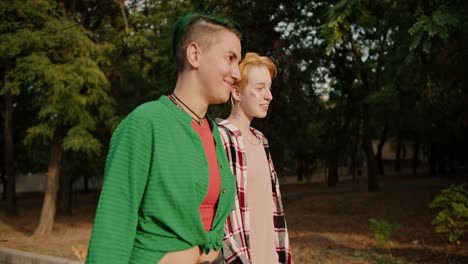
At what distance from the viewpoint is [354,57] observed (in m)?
25.0

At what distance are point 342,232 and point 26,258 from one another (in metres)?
7.71

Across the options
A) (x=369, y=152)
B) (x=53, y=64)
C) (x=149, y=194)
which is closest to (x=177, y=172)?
(x=149, y=194)

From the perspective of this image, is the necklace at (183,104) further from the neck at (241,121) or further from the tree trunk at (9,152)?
the tree trunk at (9,152)

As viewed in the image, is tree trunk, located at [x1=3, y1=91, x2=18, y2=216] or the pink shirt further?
tree trunk, located at [x1=3, y1=91, x2=18, y2=216]

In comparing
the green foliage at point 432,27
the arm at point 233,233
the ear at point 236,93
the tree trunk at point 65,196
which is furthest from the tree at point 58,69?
the arm at point 233,233

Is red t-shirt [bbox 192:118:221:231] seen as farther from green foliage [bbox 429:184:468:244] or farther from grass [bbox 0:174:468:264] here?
grass [bbox 0:174:468:264]

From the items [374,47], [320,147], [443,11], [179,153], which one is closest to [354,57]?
[374,47]

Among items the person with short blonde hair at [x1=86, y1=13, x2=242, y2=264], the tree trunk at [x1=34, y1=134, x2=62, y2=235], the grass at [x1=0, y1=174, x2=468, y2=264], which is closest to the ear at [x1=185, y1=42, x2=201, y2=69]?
the person with short blonde hair at [x1=86, y1=13, x2=242, y2=264]

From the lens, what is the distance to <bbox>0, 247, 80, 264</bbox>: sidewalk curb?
8351 millimetres

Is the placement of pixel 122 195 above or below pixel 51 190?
above

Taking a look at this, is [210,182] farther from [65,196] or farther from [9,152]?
[65,196]

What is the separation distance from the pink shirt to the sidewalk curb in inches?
218

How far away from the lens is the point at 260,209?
3027 mm

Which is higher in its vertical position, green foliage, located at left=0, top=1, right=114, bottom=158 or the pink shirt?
green foliage, located at left=0, top=1, right=114, bottom=158
